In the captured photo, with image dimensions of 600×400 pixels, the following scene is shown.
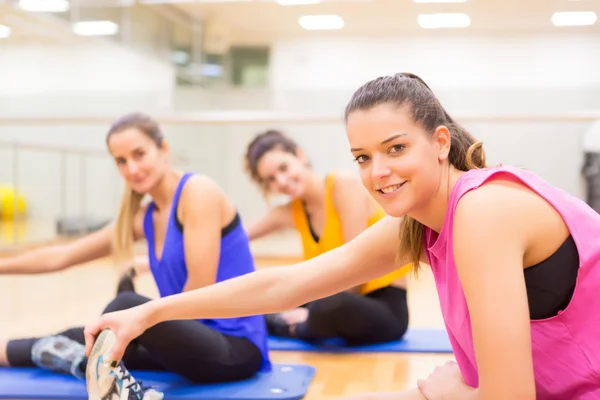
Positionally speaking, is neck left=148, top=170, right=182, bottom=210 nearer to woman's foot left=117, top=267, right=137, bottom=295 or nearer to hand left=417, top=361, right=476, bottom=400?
woman's foot left=117, top=267, right=137, bottom=295

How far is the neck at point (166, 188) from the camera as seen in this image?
6.50ft

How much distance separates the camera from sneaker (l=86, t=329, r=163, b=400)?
1.18 metres

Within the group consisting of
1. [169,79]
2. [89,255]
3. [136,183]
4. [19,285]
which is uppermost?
[169,79]

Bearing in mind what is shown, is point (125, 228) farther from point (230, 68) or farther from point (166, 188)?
point (230, 68)

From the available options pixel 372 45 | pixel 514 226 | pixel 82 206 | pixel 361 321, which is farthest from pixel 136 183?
pixel 372 45

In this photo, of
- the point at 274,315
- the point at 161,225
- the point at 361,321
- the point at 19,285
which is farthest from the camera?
the point at 19,285

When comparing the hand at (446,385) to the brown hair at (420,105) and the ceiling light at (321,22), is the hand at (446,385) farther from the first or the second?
the ceiling light at (321,22)

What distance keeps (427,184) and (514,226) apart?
0.15 metres

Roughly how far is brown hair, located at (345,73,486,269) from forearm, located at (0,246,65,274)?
1.26 m

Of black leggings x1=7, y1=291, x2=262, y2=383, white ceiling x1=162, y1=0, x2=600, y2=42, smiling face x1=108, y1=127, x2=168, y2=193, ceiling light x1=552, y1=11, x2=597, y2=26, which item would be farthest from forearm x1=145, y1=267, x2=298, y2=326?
ceiling light x1=552, y1=11, x2=597, y2=26

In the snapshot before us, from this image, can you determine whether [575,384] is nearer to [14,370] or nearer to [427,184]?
[427,184]

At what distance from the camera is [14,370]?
205 centimetres

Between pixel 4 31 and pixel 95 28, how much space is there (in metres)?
0.76

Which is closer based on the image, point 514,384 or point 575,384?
point 514,384
